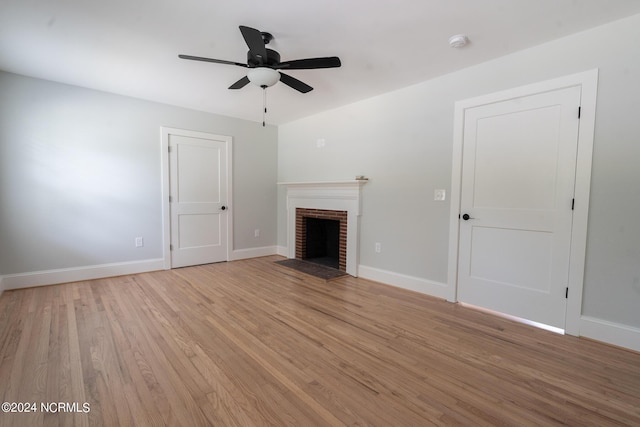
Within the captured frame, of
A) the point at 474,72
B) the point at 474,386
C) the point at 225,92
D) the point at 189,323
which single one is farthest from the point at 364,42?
the point at 189,323

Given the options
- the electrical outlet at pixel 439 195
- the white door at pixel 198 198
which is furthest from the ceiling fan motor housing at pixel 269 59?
the white door at pixel 198 198

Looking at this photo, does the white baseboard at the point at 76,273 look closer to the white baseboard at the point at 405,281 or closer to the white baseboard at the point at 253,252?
the white baseboard at the point at 253,252

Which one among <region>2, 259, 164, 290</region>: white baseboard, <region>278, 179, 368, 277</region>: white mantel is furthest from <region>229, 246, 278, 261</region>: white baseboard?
<region>2, 259, 164, 290</region>: white baseboard

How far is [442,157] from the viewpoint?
3035 millimetres

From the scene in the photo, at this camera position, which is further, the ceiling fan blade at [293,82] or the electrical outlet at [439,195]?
the electrical outlet at [439,195]

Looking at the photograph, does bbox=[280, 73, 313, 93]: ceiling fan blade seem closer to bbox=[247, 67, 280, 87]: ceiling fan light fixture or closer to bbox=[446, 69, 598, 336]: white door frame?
bbox=[247, 67, 280, 87]: ceiling fan light fixture

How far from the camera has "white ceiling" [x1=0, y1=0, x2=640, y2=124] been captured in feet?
6.42

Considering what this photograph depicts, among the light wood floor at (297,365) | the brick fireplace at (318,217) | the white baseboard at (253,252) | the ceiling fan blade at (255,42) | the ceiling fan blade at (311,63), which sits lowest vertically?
the light wood floor at (297,365)

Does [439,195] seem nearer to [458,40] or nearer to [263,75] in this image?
[458,40]

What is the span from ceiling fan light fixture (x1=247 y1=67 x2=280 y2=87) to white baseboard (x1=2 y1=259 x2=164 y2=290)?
3.12 m

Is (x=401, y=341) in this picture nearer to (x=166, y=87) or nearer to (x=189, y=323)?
(x=189, y=323)

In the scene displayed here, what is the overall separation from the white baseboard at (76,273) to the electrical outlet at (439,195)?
3861 millimetres

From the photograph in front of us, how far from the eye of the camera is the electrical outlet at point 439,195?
3.04 meters

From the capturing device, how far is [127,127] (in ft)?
12.4
